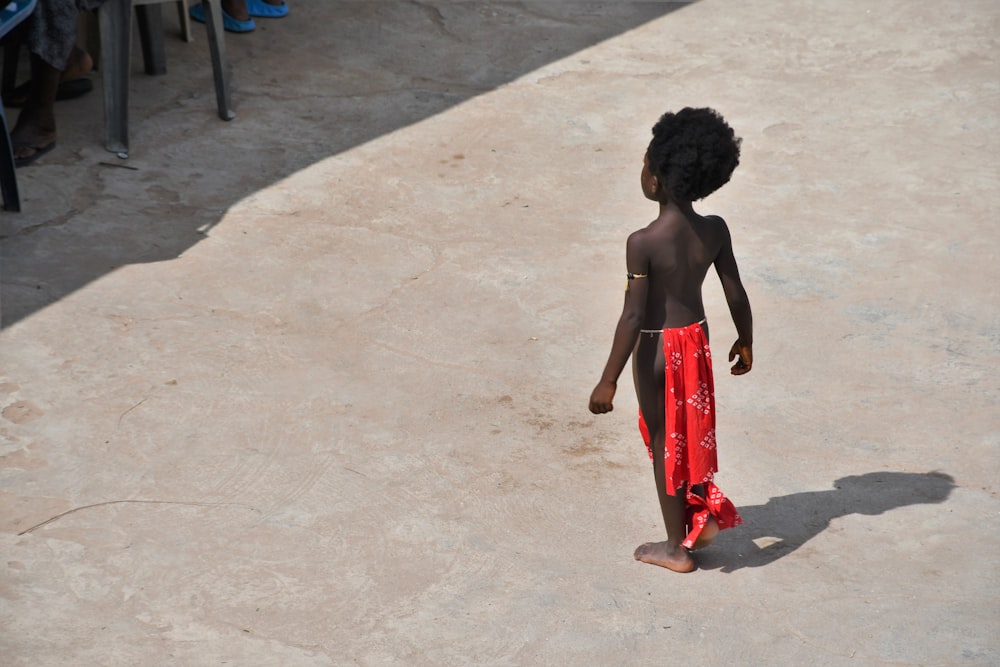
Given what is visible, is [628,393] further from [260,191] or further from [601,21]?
[601,21]

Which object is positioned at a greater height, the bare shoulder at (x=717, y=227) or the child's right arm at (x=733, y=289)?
the bare shoulder at (x=717, y=227)

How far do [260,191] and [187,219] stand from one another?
420 millimetres

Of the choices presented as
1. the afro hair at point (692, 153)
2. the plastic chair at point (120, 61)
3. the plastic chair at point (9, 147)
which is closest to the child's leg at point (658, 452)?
the afro hair at point (692, 153)

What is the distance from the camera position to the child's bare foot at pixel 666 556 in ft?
11.1

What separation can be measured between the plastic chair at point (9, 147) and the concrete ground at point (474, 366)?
130mm

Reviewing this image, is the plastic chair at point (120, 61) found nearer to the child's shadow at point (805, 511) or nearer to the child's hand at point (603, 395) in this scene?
the child's hand at point (603, 395)

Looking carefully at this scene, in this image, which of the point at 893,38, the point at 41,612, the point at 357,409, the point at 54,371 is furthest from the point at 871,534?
the point at 893,38

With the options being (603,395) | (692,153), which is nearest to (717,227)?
(692,153)

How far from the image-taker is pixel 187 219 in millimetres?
5320

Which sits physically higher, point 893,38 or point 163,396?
point 893,38

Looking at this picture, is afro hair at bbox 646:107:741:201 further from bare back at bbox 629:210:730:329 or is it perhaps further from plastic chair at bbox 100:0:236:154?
plastic chair at bbox 100:0:236:154

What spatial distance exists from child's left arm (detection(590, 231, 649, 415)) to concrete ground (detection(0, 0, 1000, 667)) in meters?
0.58

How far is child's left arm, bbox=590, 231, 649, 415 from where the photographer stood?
3.09 metres

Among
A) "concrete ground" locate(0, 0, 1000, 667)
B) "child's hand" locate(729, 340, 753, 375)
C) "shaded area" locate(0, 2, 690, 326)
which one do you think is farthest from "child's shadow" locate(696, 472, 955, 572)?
"shaded area" locate(0, 2, 690, 326)
